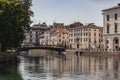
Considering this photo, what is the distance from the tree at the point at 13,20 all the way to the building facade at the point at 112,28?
38032 millimetres

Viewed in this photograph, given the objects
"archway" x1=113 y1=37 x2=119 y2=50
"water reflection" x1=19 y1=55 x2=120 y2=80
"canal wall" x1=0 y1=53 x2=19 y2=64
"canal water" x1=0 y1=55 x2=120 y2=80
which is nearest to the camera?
"canal water" x1=0 y1=55 x2=120 y2=80

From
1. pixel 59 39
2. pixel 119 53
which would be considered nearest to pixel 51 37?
pixel 59 39

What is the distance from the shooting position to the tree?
2453 inches

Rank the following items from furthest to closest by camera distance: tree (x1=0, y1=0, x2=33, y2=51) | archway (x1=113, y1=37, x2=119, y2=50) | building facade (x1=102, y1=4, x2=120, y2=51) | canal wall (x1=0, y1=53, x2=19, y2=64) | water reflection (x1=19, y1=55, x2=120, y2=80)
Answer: archway (x1=113, y1=37, x2=119, y2=50)
building facade (x1=102, y1=4, x2=120, y2=51)
canal wall (x1=0, y1=53, x2=19, y2=64)
tree (x1=0, y1=0, x2=33, y2=51)
water reflection (x1=19, y1=55, x2=120, y2=80)

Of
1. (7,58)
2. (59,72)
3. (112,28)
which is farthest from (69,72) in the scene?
(112,28)

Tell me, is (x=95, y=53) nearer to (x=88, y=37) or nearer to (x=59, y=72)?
(x=88, y=37)

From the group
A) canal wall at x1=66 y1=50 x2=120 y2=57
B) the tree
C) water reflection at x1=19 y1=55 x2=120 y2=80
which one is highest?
the tree

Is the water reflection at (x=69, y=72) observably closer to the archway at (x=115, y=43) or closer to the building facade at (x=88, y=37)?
the archway at (x=115, y=43)

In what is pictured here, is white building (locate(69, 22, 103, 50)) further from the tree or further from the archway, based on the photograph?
the tree

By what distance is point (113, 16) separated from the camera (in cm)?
10888

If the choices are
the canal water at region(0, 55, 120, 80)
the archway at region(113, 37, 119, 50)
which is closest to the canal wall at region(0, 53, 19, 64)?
the canal water at region(0, 55, 120, 80)

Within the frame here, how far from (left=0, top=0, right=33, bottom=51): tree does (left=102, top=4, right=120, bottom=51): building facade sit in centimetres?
3803

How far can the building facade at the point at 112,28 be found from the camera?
106875mm

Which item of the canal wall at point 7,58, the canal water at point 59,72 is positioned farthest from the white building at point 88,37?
the canal water at point 59,72
